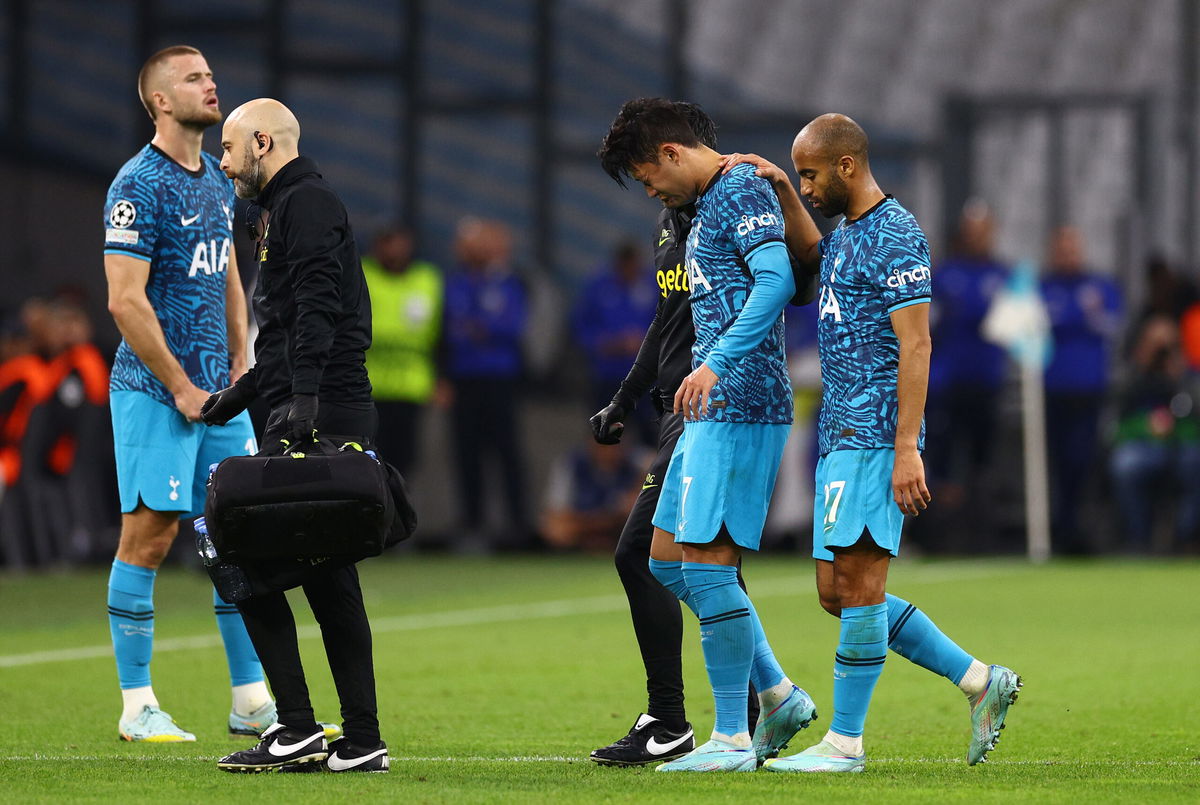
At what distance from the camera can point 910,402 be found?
562cm

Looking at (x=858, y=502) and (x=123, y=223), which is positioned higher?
(x=123, y=223)

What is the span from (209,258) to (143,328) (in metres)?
0.40

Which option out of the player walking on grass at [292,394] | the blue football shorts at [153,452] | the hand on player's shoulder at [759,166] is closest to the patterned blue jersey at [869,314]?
the hand on player's shoulder at [759,166]

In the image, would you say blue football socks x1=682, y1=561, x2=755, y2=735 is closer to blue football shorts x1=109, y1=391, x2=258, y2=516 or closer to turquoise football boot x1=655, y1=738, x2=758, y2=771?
turquoise football boot x1=655, y1=738, x2=758, y2=771

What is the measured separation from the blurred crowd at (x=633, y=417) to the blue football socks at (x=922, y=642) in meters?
9.65

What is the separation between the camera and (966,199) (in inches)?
734

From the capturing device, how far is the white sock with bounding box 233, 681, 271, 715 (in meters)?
6.82

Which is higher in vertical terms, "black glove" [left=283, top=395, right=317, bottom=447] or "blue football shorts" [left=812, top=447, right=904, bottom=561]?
"black glove" [left=283, top=395, right=317, bottom=447]

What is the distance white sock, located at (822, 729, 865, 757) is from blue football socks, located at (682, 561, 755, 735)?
28cm

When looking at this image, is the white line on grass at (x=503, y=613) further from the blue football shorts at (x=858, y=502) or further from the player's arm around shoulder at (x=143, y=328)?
the blue football shorts at (x=858, y=502)

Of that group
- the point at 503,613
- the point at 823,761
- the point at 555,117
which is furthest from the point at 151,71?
the point at 555,117

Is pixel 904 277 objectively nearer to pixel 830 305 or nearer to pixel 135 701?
pixel 830 305

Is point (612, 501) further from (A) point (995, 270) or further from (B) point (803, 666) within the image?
(B) point (803, 666)

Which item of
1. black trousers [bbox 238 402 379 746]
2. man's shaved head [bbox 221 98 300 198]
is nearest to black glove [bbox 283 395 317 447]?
black trousers [bbox 238 402 379 746]
